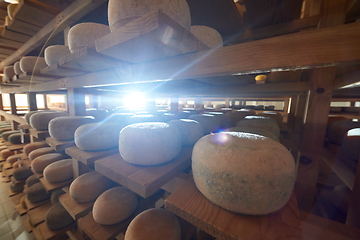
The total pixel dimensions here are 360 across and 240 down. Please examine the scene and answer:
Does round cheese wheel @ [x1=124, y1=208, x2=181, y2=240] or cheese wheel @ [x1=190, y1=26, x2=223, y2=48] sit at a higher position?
cheese wheel @ [x1=190, y1=26, x2=223, y2=48]

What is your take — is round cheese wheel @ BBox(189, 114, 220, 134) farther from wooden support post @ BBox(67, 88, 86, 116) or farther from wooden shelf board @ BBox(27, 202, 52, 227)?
wooden shelf board @ BBox(27, 202, 52, 227)

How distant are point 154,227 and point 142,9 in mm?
882

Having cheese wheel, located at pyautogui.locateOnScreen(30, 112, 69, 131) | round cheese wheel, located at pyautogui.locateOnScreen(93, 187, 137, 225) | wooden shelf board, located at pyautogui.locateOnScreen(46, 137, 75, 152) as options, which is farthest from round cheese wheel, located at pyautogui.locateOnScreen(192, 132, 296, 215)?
cheese wheel, located at pyautogui.locateOnScreen(30, 112, 69, 131)

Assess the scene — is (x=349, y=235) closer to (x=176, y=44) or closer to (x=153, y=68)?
(x=176, y=44)

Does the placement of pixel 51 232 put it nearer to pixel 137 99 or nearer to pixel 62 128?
pixel 62 128

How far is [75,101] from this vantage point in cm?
139

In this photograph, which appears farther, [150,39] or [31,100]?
[31,100]

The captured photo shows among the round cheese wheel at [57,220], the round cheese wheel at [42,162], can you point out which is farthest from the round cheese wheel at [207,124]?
the round cheese wheel at [42,162]

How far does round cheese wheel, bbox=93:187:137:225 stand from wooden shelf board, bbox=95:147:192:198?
262mm

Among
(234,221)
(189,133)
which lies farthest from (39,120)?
(234,221)

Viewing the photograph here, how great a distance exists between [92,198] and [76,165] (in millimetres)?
321

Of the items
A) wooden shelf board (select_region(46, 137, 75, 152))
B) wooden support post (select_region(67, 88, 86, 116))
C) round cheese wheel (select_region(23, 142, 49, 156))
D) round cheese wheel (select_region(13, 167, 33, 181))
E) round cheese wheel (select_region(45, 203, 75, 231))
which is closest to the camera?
wooden shelf board (select_region(46, 137, 75, 152))

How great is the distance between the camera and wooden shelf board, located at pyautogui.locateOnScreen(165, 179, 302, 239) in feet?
1.12

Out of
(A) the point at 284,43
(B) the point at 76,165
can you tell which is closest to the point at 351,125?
(A) the point at 284,43
